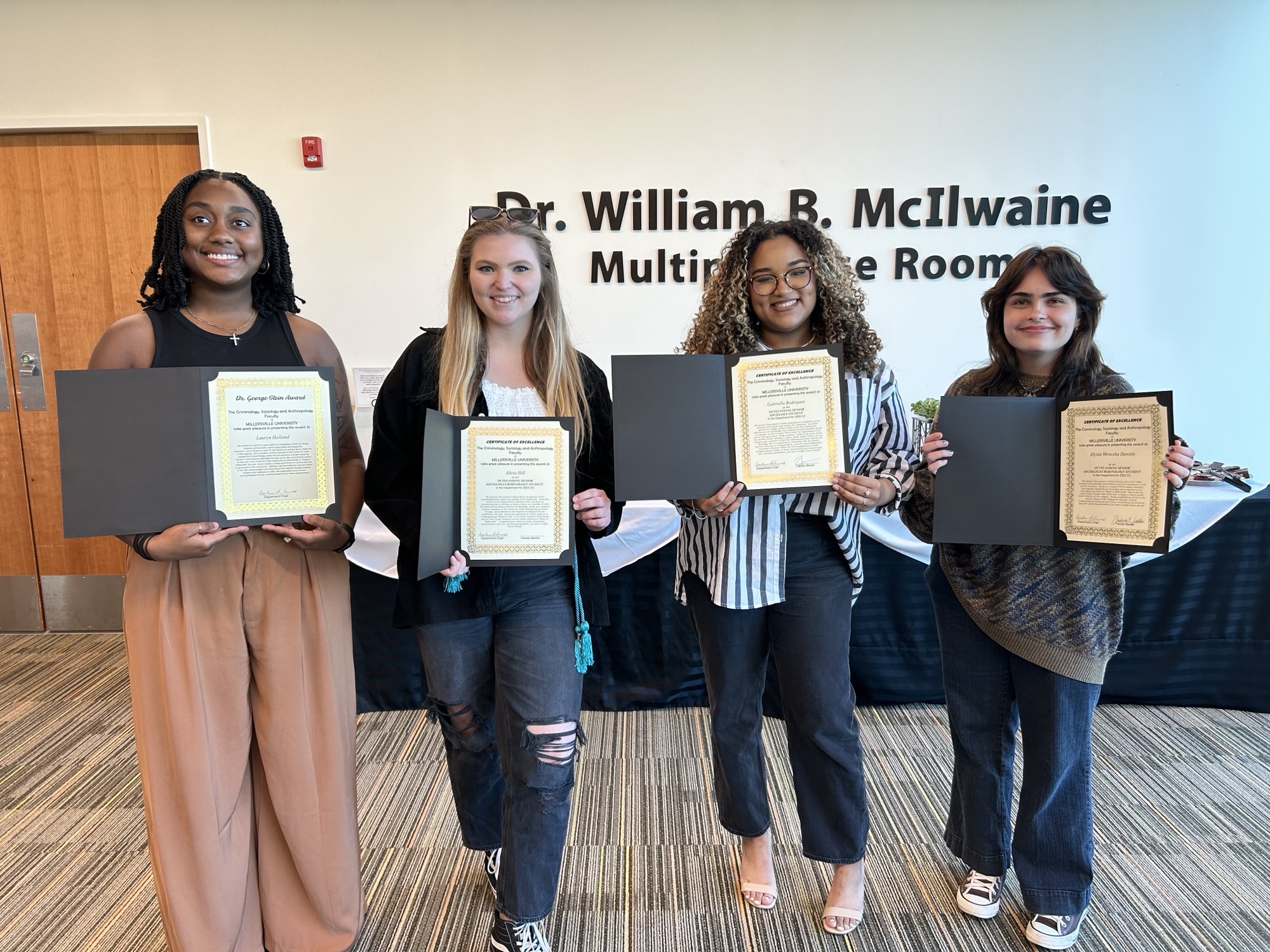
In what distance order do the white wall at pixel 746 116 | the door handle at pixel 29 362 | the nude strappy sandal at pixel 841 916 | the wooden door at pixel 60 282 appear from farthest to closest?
the door handle at pixel 29 362 < the wooden door at pixel 60 282 < the white wall at pixel 746 116 < the nude strappy sandal at pixel 841 916

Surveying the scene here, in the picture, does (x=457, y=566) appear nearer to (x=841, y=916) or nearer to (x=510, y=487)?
(x=510, y=487)

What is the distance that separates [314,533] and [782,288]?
1052mm

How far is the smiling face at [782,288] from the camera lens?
160cm

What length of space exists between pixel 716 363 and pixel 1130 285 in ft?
10.3

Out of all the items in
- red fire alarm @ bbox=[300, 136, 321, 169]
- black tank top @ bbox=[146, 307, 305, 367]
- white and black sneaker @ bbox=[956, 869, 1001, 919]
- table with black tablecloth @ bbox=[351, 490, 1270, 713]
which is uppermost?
red fire alarm @ bbox=[300, 136, 321, 169]

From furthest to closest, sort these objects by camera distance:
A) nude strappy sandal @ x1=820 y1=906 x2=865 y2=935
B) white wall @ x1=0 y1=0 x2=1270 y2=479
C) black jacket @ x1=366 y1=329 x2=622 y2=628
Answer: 1. white wall @ x1=0 y1=0 x2=1270 y2=479
2. nude strappy sandal @ x1=820 y1=906 x2=865 y2=935
3. black jacket @ x1=366 y1=329 x2=622 y2=628

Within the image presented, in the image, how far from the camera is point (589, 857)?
2.09 metres

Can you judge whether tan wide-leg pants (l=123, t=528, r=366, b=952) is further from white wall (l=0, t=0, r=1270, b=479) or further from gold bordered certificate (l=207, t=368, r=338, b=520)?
white wall (l=0, t=0, r=1270, b=479)

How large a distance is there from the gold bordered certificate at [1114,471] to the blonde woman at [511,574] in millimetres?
939

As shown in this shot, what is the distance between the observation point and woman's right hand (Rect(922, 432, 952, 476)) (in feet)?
5.27

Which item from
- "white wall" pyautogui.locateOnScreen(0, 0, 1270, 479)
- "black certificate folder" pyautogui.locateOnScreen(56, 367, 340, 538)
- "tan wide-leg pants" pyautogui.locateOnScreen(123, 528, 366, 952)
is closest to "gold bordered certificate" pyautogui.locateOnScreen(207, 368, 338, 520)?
"black certificate folder" pyautogui.locateOnScreen(56, 367, 340, 538)

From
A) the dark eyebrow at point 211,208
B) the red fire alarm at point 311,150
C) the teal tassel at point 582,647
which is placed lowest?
the teal tassel at point 582,647

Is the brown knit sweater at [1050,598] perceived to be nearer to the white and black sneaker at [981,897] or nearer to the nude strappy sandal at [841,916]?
the white and black sneaker at [981,897]

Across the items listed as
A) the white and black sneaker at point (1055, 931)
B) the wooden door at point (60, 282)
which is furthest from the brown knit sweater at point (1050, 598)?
the wooden door at point (60, 282)
